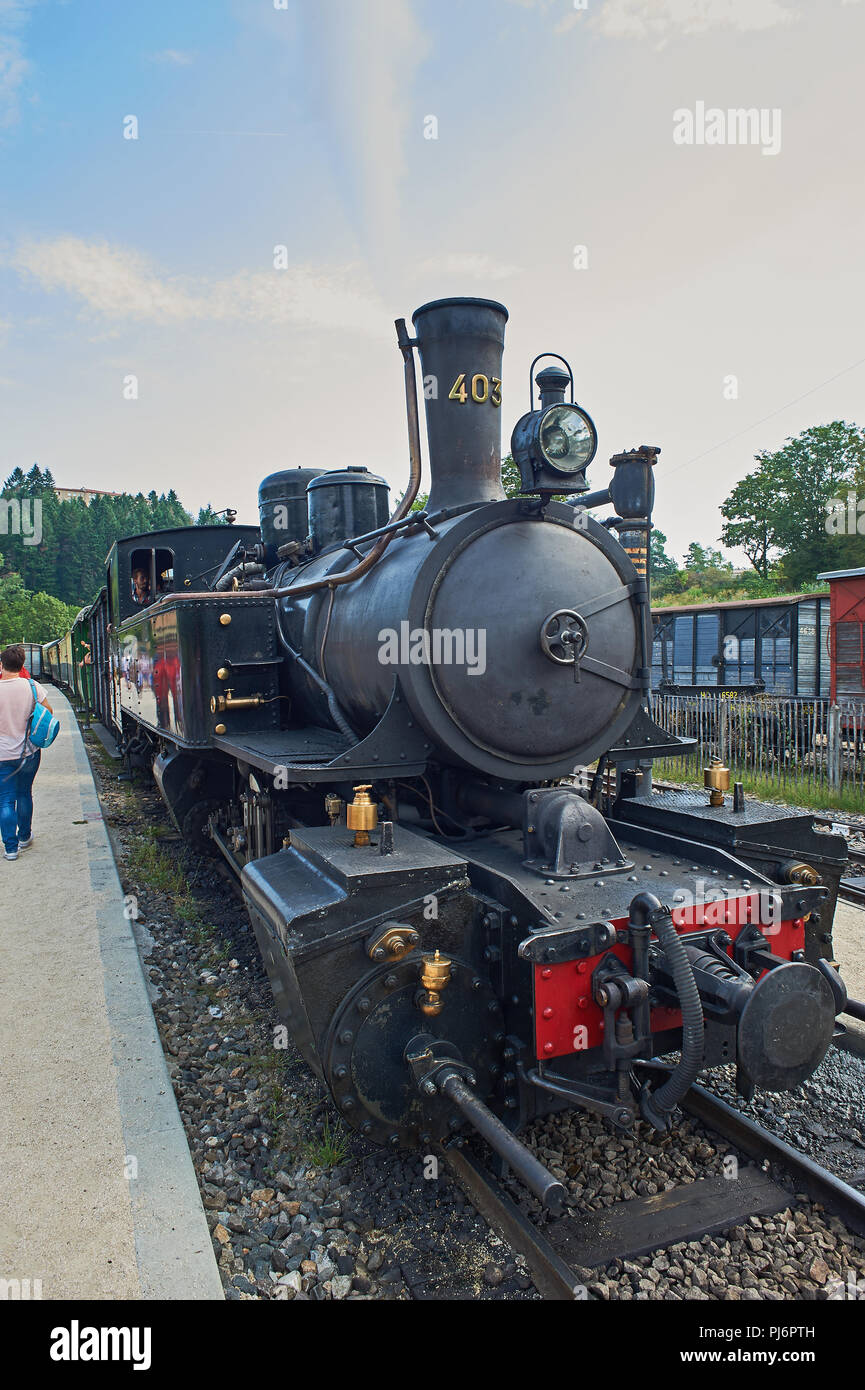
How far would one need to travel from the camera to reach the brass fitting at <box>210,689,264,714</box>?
5.02 meters

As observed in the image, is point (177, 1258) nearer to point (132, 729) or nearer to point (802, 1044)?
point (802, 1044)

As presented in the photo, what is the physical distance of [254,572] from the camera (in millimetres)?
6312

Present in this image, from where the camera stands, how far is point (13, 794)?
23.6ft

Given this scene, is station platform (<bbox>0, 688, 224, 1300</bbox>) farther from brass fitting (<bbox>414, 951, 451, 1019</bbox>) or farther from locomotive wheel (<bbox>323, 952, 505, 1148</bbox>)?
brass fitting (<bbox>414, 951, 451, 1019</bbox>)

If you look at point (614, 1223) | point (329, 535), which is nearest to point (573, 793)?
point (614, 1223)

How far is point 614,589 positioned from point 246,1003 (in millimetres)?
2902

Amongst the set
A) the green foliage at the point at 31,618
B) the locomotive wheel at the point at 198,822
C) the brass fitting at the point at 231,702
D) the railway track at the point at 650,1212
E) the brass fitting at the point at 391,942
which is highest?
the green foliage at the point at 31,618

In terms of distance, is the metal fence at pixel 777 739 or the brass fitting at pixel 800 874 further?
the metal fence at pixel 777 739

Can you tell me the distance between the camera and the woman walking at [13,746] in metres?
7.09

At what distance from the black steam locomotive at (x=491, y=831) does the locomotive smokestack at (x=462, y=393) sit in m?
0.01

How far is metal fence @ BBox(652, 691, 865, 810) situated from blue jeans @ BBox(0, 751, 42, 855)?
748cm

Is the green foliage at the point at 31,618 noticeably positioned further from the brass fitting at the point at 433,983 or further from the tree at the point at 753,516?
the brass fitting at the point at 433,983

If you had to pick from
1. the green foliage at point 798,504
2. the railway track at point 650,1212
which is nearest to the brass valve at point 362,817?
the railway track at point 650,1212
